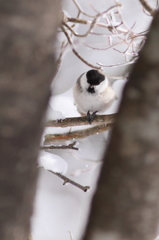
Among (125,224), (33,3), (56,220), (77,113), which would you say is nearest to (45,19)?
(33,3)

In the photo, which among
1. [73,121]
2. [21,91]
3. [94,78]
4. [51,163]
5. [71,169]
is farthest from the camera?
[71,169]

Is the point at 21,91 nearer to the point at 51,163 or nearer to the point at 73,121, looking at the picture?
the point at 73,121

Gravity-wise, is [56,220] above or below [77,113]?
below

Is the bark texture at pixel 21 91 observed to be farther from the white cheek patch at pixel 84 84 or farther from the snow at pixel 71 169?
the snow at pixel 71 169

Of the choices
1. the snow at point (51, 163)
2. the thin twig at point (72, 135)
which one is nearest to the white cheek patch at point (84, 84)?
the thin twig at point (72, 135)

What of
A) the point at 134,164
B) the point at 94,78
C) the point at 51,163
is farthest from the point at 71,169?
the point at 134,164

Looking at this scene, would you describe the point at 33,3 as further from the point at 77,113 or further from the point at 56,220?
the point at 56,220
